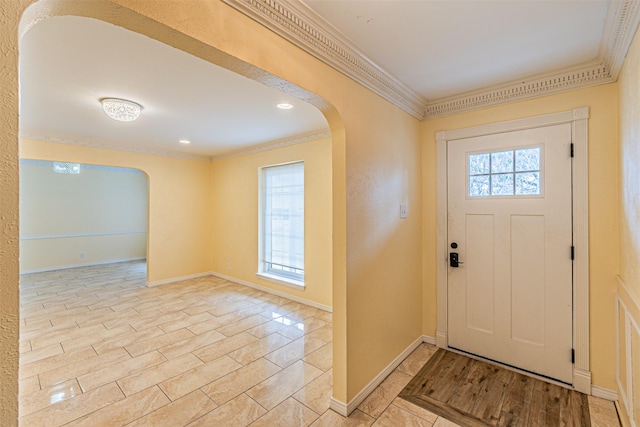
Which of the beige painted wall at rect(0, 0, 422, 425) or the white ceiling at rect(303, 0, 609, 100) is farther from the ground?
the white ceiling at rect(303, 0, 609, 100)

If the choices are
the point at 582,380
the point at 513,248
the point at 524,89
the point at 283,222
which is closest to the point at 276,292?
the point at 283,222

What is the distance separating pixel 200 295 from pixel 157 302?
61 cm

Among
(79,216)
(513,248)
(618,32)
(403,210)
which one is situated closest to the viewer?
(618,32)

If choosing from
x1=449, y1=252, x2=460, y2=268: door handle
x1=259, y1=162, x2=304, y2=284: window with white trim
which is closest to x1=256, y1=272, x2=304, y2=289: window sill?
x1=259, y1=162, x2=304, y2=284: window with white trim

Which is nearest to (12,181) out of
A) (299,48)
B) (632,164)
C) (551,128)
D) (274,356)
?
(299,48)

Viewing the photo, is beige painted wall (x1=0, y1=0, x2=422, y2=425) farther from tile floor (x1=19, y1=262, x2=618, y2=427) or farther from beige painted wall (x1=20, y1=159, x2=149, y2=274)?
beige painted wall (x1=20, y1=159, x2=149, y2=274)

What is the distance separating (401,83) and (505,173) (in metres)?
1.23

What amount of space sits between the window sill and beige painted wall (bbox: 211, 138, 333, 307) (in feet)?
0.18

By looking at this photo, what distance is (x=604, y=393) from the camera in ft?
6.97

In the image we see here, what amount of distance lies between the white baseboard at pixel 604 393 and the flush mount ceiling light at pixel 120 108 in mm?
4682

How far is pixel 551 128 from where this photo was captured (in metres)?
2.33

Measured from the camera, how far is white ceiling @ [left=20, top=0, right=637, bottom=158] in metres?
1.56

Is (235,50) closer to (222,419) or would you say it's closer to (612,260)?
(222,419)

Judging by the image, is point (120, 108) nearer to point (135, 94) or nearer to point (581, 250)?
point (135, 94)
